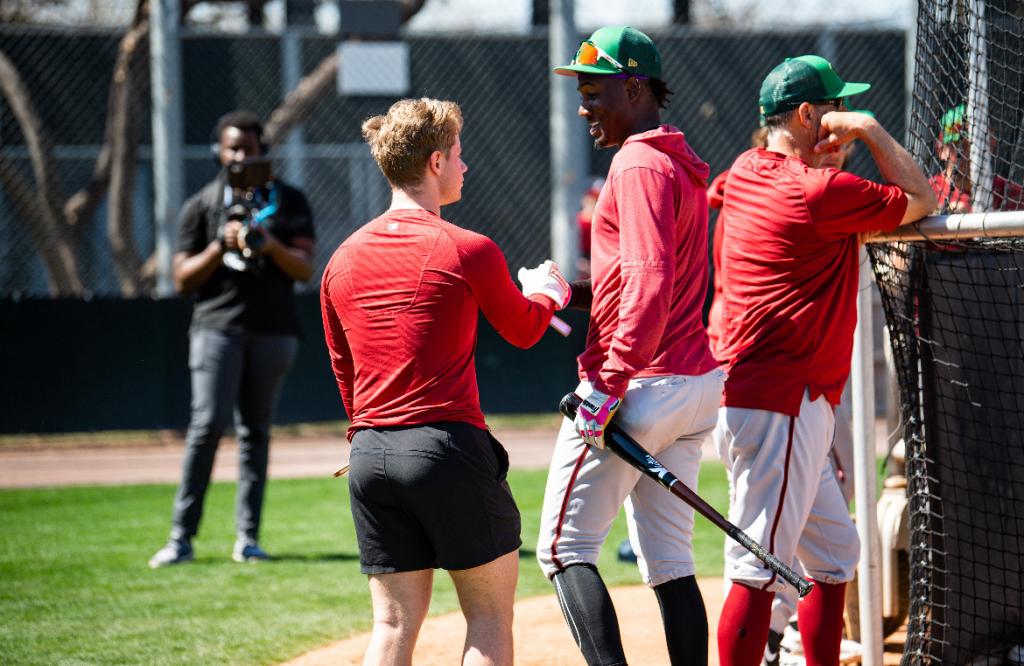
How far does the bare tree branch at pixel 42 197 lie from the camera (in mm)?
13359

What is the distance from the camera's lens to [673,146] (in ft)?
11.6

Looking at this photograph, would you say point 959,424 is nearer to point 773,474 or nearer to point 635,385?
point 773,474

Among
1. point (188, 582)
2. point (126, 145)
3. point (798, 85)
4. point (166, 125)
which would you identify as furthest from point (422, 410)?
point (126, 145)

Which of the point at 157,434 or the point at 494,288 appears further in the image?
the point at 157,434

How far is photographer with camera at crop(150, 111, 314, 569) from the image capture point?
639 centimetres

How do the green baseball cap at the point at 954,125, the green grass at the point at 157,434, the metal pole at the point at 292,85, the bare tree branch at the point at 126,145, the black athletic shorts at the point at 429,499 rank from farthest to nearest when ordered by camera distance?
the metal pole at the point at 292,85
the bare tree branch at the point at 126,145
the green grass at the point at 157,434
the green baseball cap at the point at 954,125
the black athletic shorts at the point at 429,499

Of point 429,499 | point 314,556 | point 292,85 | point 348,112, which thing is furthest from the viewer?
point 348,112

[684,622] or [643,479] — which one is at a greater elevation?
[643,479]

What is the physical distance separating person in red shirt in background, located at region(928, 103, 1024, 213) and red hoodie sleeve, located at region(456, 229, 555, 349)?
1606 millimetres

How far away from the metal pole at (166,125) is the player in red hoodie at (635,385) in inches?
334

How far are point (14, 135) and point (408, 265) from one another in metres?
13.0

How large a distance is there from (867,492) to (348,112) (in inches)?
486


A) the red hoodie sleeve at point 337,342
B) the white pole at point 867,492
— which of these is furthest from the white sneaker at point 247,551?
the white pole at point 867,492

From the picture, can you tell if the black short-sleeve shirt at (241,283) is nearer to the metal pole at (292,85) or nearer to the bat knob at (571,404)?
the bat knob at (571,404)
